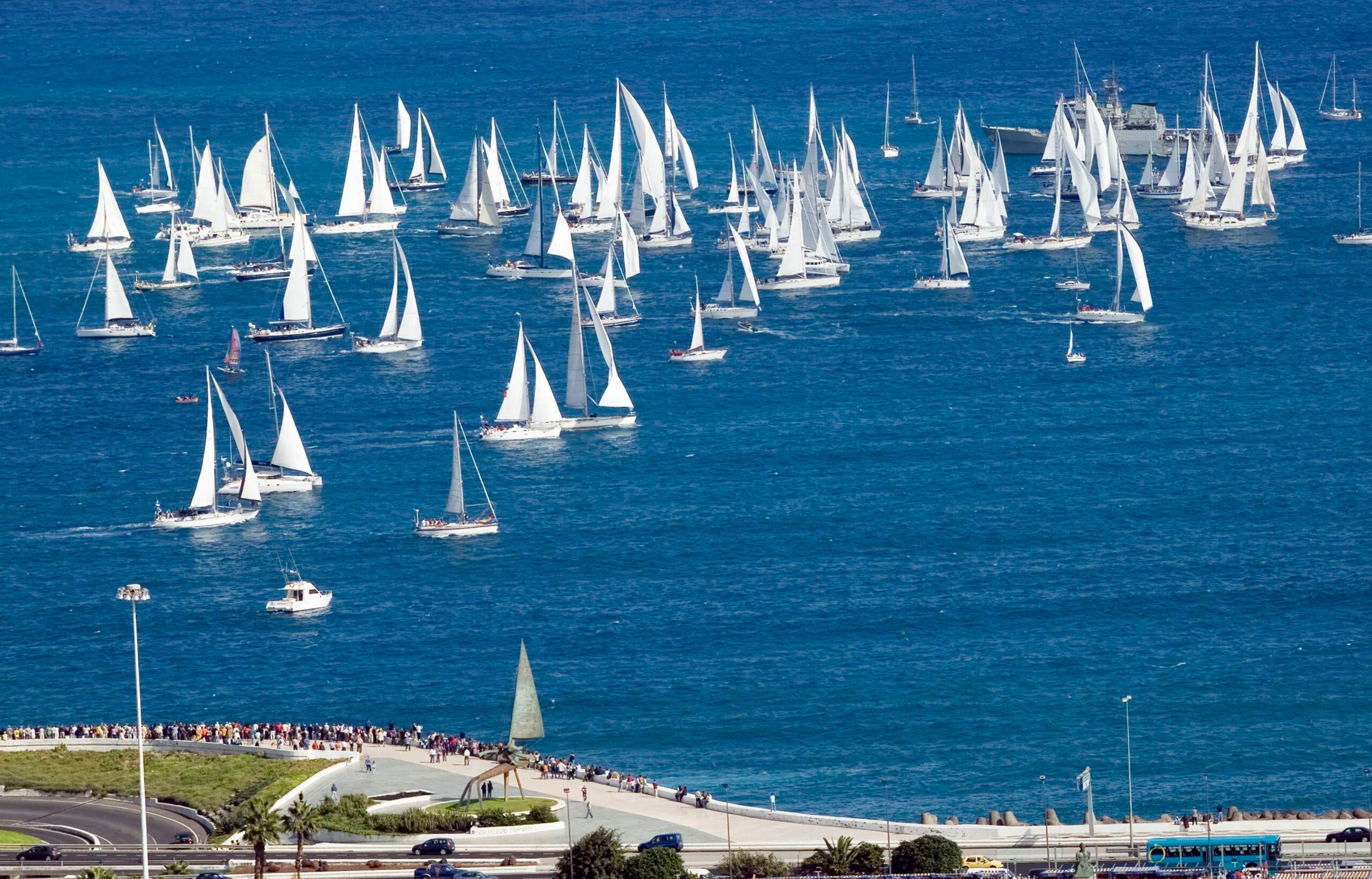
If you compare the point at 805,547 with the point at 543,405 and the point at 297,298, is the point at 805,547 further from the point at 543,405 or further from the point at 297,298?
the point at 297,298

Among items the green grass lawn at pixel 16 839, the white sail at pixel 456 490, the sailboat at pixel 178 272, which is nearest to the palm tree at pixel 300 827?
the green grass lawn at pixel 16 839

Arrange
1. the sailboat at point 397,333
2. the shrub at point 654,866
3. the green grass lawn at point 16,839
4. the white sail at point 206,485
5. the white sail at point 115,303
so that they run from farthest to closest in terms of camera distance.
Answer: the white sail at point 115,303
the sailboat at point 397,333
the white sail at point 206,485
the green grass lawn at point 16,839
the shrub at point 654,866

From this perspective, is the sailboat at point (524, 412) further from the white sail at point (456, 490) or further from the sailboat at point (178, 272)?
the sailboat at point (178, 272)

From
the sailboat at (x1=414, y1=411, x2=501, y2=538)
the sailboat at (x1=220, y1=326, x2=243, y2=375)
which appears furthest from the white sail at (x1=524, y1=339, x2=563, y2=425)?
the sailboat at (x1=220, y1=326, x2=243, y2=375)

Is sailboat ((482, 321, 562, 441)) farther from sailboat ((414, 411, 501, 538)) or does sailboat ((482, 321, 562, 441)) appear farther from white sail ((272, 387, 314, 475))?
sailboat ((414, 411, 501, 538))

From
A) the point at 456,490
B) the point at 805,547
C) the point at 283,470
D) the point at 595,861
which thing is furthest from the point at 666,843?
the point at 283,470

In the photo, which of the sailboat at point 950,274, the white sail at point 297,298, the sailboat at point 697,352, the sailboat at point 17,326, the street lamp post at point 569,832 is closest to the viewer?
the street lamp post at point 569,832

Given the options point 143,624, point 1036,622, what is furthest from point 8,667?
point 1036,622
